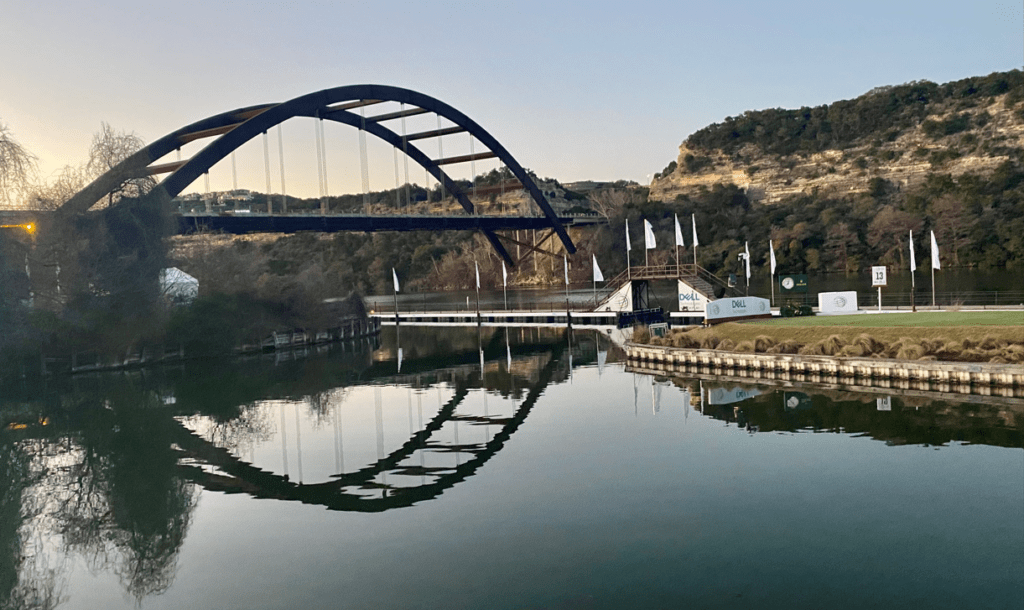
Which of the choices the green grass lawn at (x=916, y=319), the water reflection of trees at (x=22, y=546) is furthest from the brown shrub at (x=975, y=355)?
the water reflection of trees at (x=22, y=546)

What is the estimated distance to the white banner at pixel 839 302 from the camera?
142 feet

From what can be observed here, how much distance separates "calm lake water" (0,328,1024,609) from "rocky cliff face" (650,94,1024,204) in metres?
115

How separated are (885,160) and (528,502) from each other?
5482 inches

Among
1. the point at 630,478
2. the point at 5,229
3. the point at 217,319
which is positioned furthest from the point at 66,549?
the point at 217,319

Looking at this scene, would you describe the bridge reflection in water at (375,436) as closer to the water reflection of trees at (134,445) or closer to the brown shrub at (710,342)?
the water reflection of trees at (134,445)

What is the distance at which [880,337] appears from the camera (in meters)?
31.0

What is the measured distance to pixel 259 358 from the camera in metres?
48.7

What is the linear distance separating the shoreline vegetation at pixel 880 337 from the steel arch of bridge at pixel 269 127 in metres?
28.1

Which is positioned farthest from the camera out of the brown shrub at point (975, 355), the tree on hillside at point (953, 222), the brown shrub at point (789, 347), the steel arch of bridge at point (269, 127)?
the tree on hillside at point (953, 222)

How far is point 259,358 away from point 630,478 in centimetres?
3421

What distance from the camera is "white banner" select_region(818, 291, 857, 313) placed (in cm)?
4325

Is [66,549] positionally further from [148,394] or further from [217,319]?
[217,319]

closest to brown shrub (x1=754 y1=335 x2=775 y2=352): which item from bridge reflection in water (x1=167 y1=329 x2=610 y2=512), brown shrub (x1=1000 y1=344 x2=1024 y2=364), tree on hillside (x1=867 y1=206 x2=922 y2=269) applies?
bridge reflection in water (x1=167 y1=329 x2=610 y2=512)

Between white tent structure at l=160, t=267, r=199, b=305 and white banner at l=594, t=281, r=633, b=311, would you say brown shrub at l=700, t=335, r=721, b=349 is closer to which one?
white banner at l=594, t=281, r=633, b=311
